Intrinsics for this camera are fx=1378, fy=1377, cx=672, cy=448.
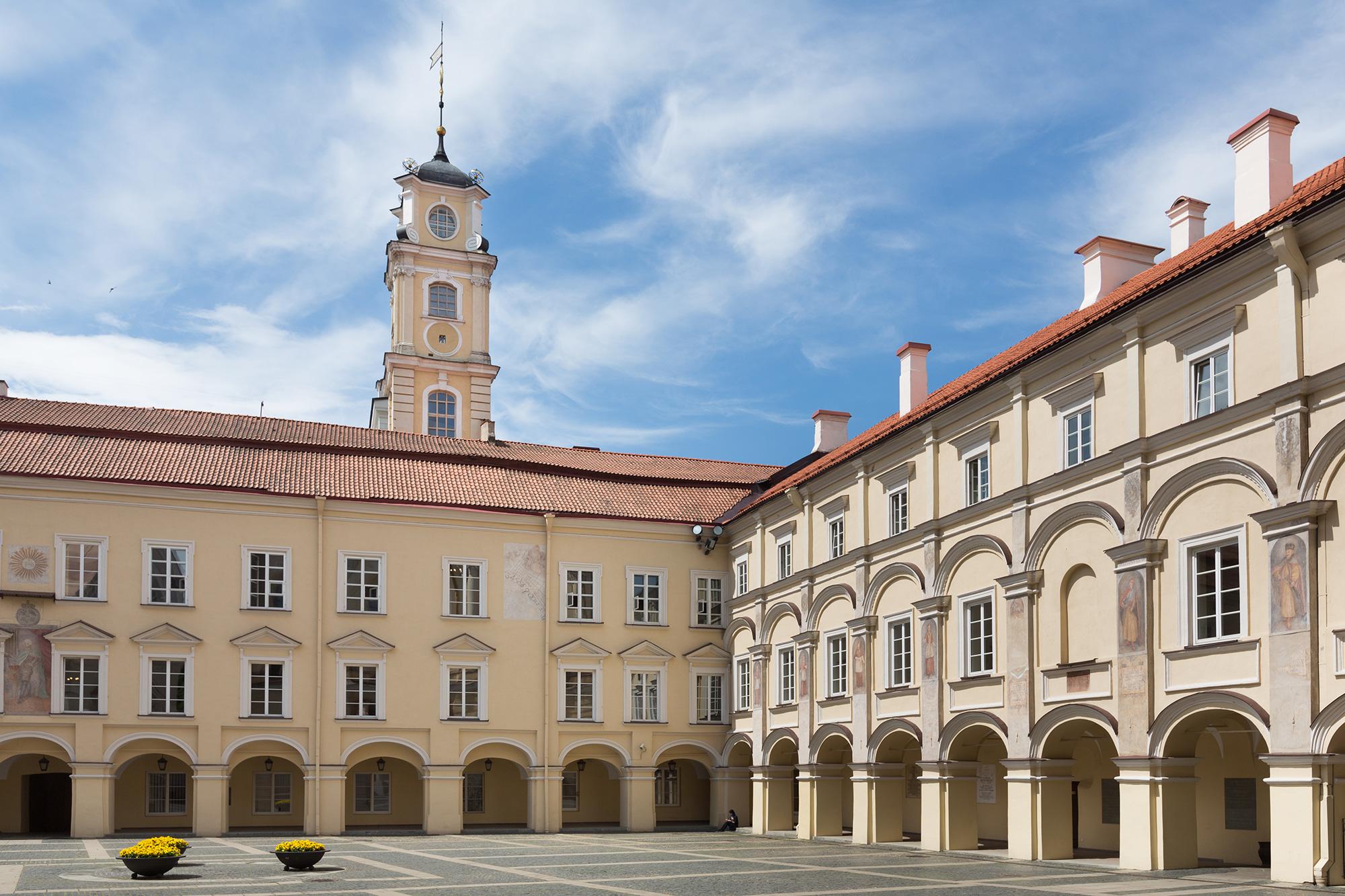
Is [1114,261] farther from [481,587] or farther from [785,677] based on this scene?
[481,587]

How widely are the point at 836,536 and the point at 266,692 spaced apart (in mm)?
15736

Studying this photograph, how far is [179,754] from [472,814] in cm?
897

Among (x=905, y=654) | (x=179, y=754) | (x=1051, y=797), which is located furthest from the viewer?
(x=179, y=754)

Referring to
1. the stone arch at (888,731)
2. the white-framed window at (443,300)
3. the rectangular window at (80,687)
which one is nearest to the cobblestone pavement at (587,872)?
the stone arch at (888,731)

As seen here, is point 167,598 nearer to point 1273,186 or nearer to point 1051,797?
point 1051,797

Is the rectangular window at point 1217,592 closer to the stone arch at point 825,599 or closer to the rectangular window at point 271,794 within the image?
the stone arch at point 825,599

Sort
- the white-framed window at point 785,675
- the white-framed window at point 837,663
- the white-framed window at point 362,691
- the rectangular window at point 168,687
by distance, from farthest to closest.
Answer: the white-framed window at point 362,691 < the white-framed window at point 785,675 < the rectangular window at point 168,687 < the white-framed window at point 837,663

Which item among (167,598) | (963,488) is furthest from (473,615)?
(963,488)

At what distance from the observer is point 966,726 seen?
2786 centimetres

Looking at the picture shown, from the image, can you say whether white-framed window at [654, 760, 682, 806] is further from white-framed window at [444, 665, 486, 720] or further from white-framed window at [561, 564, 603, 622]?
white-framed window at [444, 665, 486, 720]

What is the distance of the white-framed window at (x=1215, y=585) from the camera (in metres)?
20.6

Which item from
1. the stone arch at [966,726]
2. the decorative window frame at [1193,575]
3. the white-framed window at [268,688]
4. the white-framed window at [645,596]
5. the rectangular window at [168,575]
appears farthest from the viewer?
the white-framed window at [645,596]

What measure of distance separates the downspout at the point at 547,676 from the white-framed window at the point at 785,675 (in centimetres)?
658

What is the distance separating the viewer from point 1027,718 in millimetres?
25625
